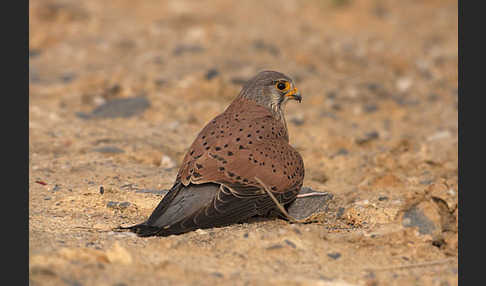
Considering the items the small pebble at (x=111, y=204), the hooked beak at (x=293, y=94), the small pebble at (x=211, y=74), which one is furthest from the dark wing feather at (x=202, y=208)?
the small pebble at (x=211, y=74)

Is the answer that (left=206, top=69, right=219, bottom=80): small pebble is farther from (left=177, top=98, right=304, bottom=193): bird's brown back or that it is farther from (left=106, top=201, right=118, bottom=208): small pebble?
(left=106, top=201, right=118, bottom=208): small pebble

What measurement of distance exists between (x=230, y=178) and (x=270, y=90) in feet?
3.55

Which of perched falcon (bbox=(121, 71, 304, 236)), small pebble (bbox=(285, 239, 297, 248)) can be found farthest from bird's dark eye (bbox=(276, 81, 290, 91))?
small pebble (bbox=(285, 239, 297, 248))

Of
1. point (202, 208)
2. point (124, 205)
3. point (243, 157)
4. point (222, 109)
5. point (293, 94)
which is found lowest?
point (124, 205)

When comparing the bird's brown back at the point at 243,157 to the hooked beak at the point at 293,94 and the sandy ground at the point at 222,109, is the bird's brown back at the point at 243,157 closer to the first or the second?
the sandy ground at the point at 222,109

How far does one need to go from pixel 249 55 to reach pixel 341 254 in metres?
5.84

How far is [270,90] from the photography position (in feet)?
18.1

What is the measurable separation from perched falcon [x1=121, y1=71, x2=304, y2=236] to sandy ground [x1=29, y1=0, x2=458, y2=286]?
13 cm

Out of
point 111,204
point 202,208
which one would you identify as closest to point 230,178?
point 202,208

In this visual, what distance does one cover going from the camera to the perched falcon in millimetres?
4586

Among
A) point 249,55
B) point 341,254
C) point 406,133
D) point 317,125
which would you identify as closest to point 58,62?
point 249,55

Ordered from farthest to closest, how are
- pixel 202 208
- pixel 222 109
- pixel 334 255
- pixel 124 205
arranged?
1. pixel 222 109
2. pixel 124 205
3. pixel 202 208
4. pixel 334 255

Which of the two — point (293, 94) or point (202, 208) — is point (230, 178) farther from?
point (293, 94)

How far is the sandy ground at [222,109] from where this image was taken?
404 cm
